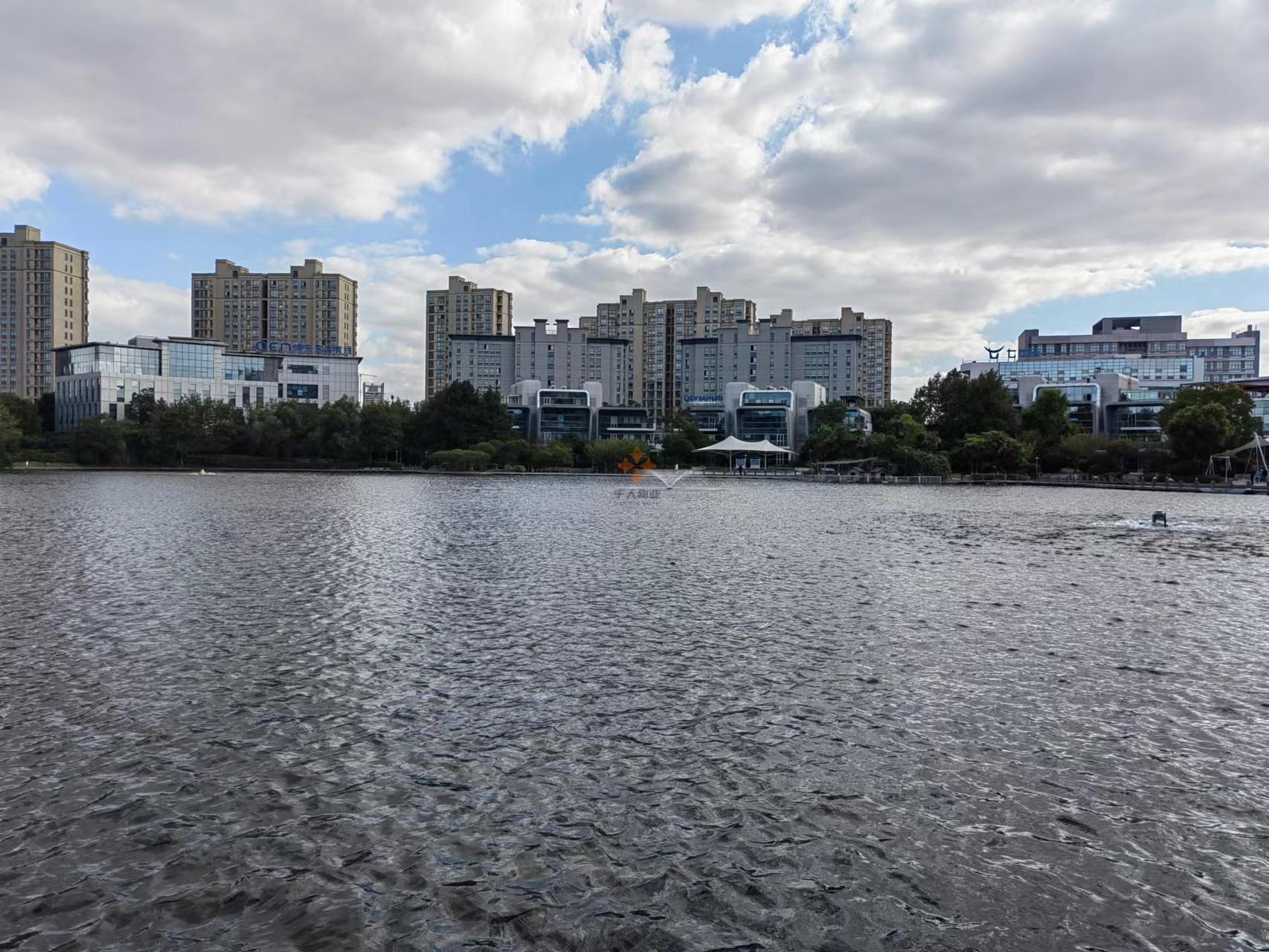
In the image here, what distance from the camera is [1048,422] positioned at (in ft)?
342

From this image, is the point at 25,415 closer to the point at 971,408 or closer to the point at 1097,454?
the point at 971,408

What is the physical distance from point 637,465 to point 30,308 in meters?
149

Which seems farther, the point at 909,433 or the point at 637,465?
the point at 637,465

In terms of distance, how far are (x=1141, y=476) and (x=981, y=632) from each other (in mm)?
90465

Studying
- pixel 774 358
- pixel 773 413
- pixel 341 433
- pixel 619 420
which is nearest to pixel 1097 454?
pixel 773 413

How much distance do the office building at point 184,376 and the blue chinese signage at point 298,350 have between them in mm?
207

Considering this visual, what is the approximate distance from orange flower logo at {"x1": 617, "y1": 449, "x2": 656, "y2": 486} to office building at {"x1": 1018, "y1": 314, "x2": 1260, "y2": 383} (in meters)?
96.9

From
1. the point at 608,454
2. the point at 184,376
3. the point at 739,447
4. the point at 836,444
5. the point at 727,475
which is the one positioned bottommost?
the point at 727,475

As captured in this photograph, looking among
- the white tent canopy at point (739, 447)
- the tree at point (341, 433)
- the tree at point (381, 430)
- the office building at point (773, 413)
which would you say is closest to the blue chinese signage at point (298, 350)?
the tree at point (341, 433)

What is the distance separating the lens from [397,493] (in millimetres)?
59625

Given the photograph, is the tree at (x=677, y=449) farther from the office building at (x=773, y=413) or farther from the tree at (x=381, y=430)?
the tree at (x=381, y=430)

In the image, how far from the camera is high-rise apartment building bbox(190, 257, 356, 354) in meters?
190

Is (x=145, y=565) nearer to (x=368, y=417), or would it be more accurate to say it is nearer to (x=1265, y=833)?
(x=1265, y=833)

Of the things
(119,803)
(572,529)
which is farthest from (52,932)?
(572,529)
